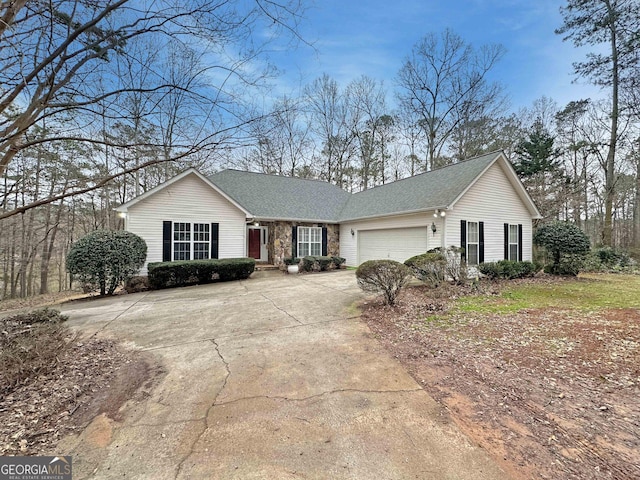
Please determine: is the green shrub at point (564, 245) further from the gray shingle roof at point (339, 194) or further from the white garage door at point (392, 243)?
the white garage door at point (392, 243)

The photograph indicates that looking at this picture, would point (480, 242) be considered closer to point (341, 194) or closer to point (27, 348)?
point (341, 194)

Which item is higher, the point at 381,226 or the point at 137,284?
the point at 381,226

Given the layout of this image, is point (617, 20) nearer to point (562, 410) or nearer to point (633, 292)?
point (633, 292)

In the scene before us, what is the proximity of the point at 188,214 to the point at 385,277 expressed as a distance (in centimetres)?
912

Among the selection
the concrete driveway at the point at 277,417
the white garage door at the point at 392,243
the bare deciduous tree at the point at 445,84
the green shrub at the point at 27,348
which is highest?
the bare deciduous tree at the point at 445,84

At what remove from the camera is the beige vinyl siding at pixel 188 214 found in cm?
1098

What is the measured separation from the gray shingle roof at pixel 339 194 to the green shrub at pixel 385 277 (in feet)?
17.0

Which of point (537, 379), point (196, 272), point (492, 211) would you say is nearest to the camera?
point (537, 379)

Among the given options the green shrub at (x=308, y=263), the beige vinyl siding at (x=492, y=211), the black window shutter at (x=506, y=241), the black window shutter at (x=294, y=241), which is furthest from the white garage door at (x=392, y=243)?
the black window shutter at (x=506, y=241)

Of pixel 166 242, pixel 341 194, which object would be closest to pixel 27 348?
pixel 166 242

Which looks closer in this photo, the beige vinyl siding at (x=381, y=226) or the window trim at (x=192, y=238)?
the beige vinyl siding at (x=381, y=226)

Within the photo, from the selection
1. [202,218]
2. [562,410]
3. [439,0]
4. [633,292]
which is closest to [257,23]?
[562,410]

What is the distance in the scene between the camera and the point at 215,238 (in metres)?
12.3

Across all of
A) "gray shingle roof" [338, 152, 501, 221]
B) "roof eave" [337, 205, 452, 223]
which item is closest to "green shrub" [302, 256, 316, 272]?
"roof eave" [337, 205, 452, 223]
